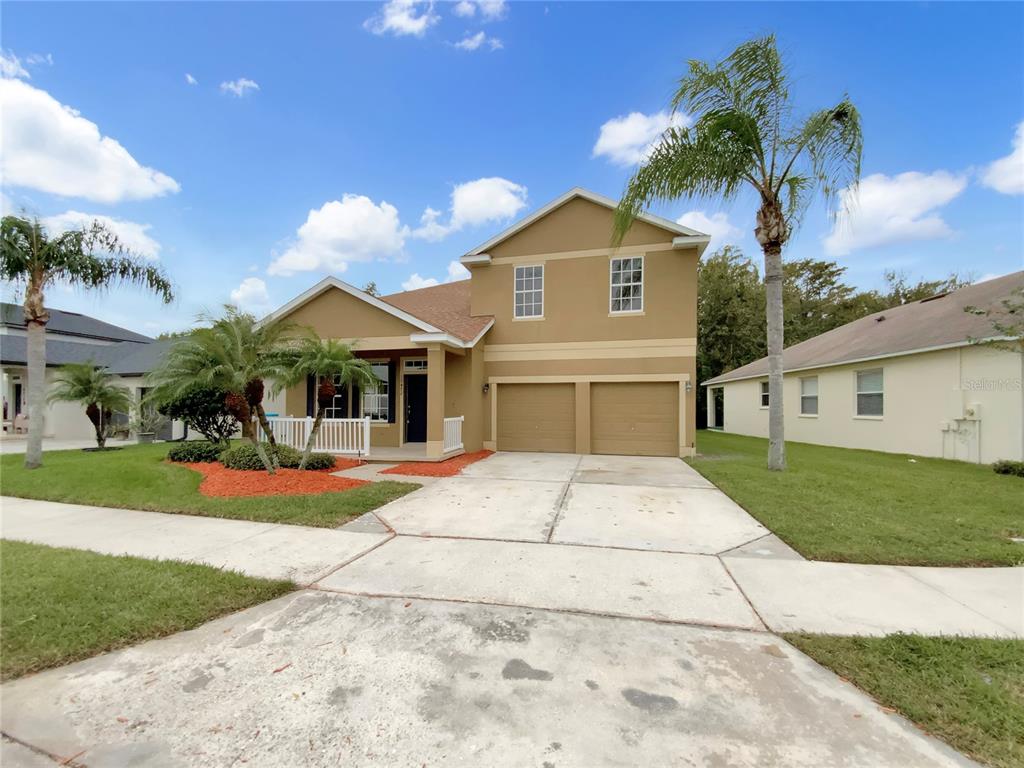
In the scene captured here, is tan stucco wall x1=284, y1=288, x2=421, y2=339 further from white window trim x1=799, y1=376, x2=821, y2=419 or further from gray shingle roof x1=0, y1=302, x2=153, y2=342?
gray shingle roof x1=0, y1=302, x2=153, y2=342

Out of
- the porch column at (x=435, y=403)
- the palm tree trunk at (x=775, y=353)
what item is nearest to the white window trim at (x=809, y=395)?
the palm tree trunk at (x=775, y=353)

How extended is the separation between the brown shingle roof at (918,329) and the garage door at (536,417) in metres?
7.80

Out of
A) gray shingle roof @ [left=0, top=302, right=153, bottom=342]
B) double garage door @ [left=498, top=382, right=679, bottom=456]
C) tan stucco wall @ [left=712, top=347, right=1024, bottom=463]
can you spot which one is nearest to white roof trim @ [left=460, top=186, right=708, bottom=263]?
double garage door @ [left=498, top=382, right=679, bottom=456]

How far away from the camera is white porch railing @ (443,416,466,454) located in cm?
1144

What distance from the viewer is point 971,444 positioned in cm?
1121

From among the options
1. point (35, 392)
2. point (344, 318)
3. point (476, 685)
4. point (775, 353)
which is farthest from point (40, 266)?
point (775, 353)

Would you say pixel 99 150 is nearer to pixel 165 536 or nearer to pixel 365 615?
pixel 165 536

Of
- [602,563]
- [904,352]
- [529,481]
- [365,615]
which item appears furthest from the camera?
[904,352]

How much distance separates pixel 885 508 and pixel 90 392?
19243mm

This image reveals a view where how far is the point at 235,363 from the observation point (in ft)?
28.1

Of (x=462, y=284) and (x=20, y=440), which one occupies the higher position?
(x=462, y=284)

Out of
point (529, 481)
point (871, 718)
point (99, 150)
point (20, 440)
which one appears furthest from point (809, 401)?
point (20, 440)

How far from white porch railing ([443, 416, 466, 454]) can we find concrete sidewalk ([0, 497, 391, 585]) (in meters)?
5.83

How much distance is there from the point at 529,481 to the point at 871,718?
6.54 m
